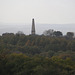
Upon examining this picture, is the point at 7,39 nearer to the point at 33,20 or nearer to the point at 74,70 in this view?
the point at 33,20

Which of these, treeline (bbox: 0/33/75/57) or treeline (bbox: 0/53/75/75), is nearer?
treeline (bbox: 0/53/75/75)

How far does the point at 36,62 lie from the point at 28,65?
0.87 meters

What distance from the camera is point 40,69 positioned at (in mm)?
14961

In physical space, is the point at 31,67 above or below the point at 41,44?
above

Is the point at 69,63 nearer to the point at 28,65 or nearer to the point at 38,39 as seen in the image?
the point at 28,65

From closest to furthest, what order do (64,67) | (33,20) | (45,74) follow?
(45,74) → (64,67) → (33,20)

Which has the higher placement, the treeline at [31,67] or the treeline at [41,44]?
the treeline at [31,67]

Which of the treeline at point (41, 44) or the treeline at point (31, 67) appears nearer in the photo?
the treeline at point (31, 67)

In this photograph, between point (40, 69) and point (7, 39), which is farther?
point (7, 39)

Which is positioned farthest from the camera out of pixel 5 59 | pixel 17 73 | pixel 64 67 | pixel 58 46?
pixel 58 46

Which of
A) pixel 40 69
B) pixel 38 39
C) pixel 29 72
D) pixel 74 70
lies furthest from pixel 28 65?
pixel 38 39

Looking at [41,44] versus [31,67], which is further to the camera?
[41,44]

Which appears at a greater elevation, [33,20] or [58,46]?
[33,20]

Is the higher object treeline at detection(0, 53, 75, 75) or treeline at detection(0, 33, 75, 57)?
treeline at detection(0, 53, 75, 75)
